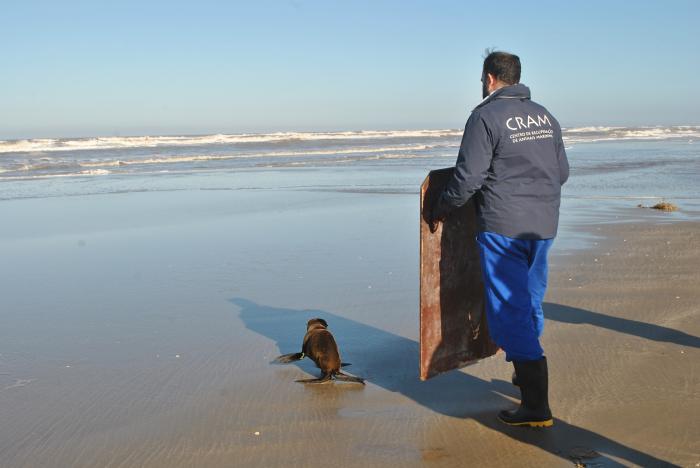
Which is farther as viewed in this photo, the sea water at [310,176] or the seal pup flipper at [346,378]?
the sea water at [310,176]

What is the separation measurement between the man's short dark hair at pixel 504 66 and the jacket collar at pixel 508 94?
0.16 feet

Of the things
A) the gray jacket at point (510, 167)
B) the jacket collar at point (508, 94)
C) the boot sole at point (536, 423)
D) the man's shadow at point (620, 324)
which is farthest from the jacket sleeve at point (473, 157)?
the man's shadow at point (620, 324)

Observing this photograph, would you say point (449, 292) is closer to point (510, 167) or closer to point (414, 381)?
point (414, 381)

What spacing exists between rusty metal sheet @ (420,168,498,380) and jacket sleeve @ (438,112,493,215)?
333 millimetres

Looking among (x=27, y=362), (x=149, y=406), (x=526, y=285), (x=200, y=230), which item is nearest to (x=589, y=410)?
(x=526, y=285)

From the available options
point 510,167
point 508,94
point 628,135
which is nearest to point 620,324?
point 510,167

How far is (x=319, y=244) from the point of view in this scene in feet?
29.7

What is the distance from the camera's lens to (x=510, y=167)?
3643 mm

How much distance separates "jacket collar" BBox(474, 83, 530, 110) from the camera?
145 inches

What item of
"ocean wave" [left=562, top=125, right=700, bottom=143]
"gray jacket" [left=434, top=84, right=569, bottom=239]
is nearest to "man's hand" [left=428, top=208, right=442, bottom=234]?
"gray jacket" [left=434, top=84, right=569, bottom=239]

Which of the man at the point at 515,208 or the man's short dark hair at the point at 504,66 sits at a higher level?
the man's short dark hair at the point at 504,66

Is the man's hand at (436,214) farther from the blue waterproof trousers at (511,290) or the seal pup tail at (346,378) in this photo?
the seal pup tail at (346,378)

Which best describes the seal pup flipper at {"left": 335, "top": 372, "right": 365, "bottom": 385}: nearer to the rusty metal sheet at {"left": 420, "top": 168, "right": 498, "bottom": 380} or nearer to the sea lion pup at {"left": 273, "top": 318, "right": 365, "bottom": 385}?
the sea lion pup at {"left": 273, "top": 318, "right": 365, "bottom": 385}

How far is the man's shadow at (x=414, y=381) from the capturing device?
3.51 metres
